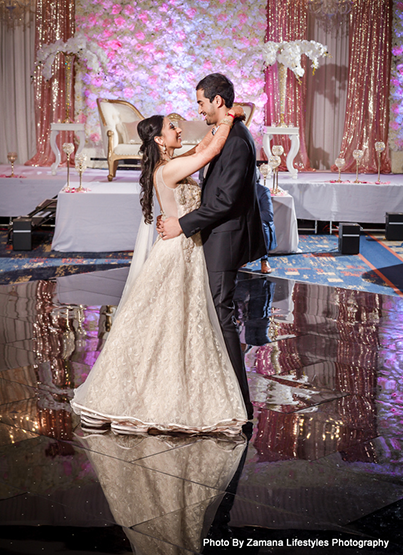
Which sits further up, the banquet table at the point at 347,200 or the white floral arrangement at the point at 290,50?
the white floral arrangement at the point at 290,50

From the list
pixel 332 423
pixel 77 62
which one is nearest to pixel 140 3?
pixel 77 62

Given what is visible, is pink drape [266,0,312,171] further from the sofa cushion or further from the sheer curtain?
the sofa cushion

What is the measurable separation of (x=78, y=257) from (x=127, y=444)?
394cm

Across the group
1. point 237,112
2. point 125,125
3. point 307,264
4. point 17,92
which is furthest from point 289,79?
point 237,112

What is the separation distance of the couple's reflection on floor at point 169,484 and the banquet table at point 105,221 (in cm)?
400

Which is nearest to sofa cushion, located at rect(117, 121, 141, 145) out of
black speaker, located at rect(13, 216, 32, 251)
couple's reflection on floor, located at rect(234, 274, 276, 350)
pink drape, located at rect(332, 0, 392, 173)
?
black speaker, located at rect(13, 216, 32, 251)

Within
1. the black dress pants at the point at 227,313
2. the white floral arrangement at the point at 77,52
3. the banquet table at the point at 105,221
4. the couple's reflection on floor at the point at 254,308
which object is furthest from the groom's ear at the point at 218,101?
the white floral arrangement at the point at 77,52

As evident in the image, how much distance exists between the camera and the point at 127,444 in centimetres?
Answer: 247

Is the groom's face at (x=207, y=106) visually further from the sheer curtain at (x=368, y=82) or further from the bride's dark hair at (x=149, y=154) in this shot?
the sheer curtain at (x=368, y=82)

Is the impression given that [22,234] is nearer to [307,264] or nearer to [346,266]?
[307,264]

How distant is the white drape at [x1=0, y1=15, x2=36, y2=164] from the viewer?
1010cm

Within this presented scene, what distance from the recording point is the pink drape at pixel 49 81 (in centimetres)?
988

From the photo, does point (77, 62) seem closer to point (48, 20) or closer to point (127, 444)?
point (48, 20)

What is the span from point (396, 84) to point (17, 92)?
5.97m
